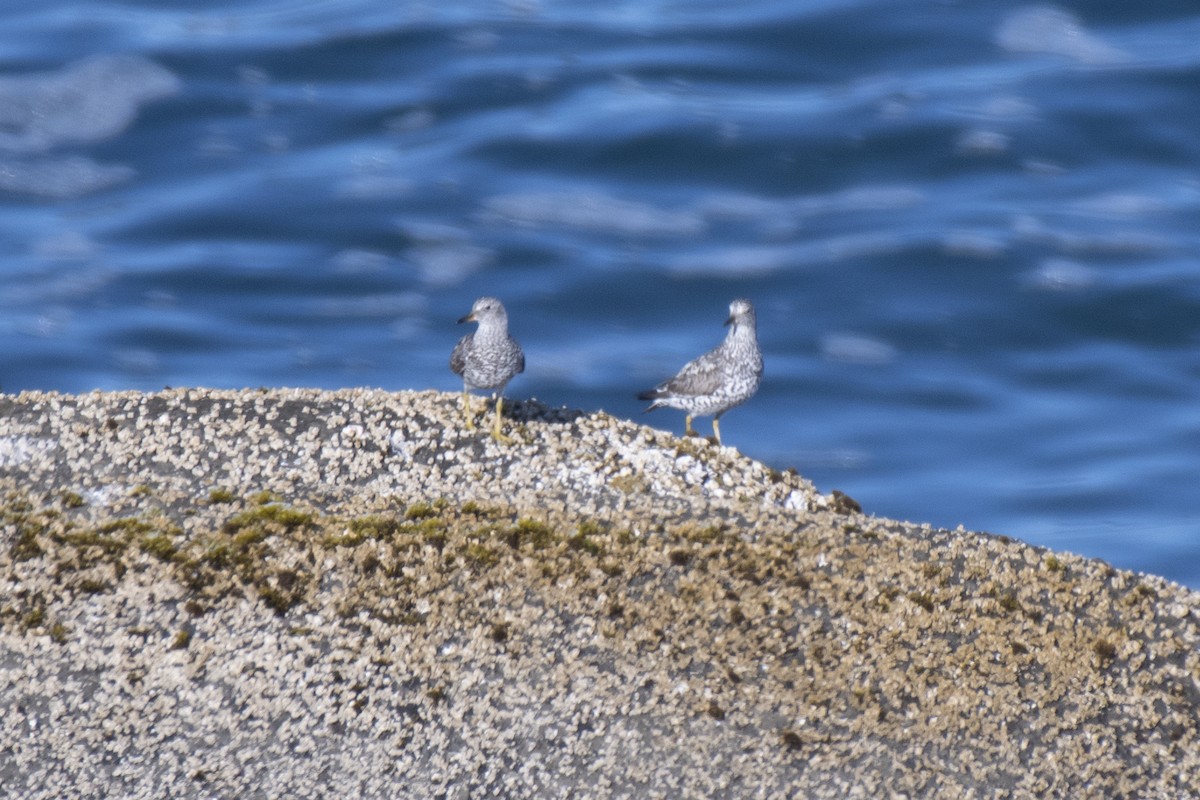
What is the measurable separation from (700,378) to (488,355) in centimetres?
196

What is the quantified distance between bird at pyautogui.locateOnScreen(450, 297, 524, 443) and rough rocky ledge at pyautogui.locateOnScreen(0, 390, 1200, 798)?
2.49 meters

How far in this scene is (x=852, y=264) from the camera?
21.8m

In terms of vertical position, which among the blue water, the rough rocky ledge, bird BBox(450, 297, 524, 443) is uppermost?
the blue water

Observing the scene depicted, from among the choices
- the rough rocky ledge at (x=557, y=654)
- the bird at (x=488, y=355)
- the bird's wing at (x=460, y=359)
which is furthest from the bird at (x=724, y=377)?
the rough rocky ledge at (x=557, y=654)

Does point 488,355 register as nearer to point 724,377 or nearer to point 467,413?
point 467,413

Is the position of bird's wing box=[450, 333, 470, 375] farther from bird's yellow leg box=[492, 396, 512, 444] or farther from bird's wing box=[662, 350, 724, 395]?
bird's wing box=[662, 350, 724, 395]

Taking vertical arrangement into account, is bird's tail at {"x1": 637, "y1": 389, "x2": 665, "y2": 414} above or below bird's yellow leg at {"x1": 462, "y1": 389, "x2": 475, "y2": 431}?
above

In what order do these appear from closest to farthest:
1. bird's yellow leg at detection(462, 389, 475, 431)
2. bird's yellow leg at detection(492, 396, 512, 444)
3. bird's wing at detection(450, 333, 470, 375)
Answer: bird's yellow leg at detection(492, 396, 512, 444) → bird's yellow leg at detection(462, 389, 475, 431) → bird's wing at detection(450, 333, 470, 375)

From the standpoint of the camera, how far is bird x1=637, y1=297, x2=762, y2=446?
10.3 m

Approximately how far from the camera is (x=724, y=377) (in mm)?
10305

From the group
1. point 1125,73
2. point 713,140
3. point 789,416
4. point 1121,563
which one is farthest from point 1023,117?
point 1121,563

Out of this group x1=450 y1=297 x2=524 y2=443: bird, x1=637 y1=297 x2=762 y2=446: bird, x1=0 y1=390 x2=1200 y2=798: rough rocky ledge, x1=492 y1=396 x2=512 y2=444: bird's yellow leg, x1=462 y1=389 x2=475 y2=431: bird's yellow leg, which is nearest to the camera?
x1=0 y1=390 x2=1200 y2=798: rough rocky ledge

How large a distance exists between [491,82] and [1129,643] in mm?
22583

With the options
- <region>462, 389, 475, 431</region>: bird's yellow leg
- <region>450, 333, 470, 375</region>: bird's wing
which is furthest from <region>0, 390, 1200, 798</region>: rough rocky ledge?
<region>450, 333, 470, 375</region>: bird's wing
